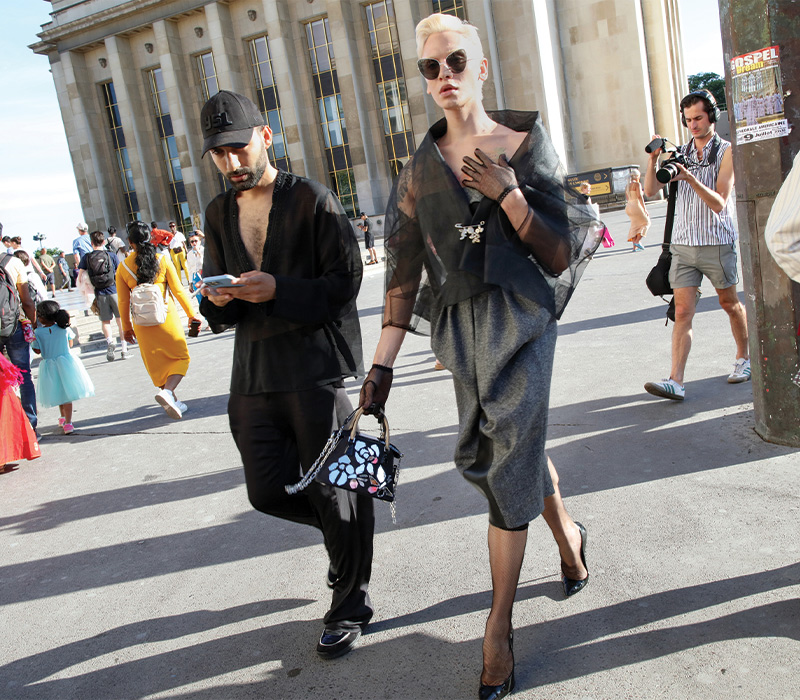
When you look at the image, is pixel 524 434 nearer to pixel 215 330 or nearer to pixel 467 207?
pixel 467 207

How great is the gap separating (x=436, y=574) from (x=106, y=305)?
10798mm

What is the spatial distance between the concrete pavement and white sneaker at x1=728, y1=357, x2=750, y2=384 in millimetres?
109

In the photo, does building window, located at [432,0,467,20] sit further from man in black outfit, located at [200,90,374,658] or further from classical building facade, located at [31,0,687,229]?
man in black outfit, located at [200,90,374,658]

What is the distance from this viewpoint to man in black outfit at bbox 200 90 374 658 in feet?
9.37

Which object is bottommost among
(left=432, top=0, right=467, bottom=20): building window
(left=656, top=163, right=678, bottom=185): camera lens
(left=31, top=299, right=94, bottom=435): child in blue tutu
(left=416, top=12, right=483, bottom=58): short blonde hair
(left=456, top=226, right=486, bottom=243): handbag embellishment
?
(left=31, top=299, right=94, bottom=435): child in blue tutu

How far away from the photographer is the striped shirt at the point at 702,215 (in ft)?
16.6

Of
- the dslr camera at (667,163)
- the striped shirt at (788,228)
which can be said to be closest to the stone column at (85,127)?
the dslr camera at (667,163)

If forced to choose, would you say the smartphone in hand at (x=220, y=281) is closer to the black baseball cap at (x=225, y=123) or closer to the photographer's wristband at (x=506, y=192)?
the black baseball cap at (x=225, y=123)

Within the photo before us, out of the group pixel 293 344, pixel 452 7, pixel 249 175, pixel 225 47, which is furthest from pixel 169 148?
pixel 293 344

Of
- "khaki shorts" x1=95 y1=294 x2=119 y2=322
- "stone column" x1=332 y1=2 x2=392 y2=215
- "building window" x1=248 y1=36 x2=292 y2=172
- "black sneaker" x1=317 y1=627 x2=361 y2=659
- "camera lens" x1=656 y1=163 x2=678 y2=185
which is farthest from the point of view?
"building window" x1=248 y1=36 x2=292 y2=172

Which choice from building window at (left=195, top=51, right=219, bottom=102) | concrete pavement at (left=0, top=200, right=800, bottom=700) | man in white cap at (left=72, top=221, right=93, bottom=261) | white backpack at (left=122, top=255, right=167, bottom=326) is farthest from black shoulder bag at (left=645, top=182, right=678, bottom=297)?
building window at (left=195, top=51, right=219, bottom=102)

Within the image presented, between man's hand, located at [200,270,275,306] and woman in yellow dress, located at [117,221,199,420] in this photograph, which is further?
woman in yellow dress, located at [117,221,199,420]

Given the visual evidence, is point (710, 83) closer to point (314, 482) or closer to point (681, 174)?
point (681, 174)

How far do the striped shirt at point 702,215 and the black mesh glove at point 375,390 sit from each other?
339cm
